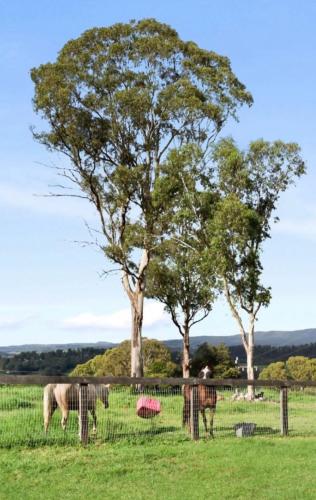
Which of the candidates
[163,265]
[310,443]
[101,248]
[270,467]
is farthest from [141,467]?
[163,265]

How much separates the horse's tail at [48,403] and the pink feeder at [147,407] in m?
1.69

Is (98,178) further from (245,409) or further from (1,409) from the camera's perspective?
(1,409)

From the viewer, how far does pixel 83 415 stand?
13898 mm

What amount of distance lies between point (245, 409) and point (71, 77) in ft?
85.9

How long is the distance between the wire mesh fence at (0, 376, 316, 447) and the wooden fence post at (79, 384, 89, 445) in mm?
18

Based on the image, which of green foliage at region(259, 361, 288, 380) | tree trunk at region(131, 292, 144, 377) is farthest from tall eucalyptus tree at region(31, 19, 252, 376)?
green foliage at region(259, 361, 288, 380)

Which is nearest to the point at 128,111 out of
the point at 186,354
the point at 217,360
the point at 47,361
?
the point at 186,354

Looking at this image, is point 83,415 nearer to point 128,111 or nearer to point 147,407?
point 147,407

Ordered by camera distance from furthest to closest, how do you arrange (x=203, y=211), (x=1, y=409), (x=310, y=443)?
(x=203, y=211), (x=310, y=443), (x=1, y=409)

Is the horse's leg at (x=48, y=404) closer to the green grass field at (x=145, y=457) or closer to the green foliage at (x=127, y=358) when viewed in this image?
the green grass field at (x=145, y=457)

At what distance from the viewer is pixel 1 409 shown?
13.9 meters

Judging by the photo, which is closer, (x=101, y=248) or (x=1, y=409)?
(x=1, y=409)

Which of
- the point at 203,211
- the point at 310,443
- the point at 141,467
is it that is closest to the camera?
the point at 141,467

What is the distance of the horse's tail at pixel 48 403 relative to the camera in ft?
47.3
